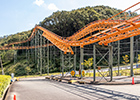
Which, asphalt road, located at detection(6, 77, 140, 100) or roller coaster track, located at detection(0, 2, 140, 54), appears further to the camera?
roller coaster track, located at detection(0, 2, 140, 54)

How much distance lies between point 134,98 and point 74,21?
6324cm

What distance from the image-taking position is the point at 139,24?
512 inches

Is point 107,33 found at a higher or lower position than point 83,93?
higher

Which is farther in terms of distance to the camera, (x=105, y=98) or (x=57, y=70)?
(x=57, y=70)

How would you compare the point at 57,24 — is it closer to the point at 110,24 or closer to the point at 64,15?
the point at 64,15

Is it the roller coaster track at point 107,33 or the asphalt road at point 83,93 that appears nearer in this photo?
the asphalt road at point 83,93

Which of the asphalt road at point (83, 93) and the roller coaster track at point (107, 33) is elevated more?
the roller coaster track at point (107, 33)

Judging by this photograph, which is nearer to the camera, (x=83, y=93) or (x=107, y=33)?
(x=83, y=93)

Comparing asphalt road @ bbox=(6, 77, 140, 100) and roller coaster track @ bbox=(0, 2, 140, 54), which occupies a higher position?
roller coaster track @ bbox=(0, 2, 140, 54)

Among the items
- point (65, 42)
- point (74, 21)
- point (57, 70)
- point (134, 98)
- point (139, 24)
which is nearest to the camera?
point (134, 98)

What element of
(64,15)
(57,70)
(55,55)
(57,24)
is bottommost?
(57,70)

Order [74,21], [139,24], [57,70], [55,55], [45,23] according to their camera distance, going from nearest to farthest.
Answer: [139,24], [57,70], [55,55], [74,21], [45,23]

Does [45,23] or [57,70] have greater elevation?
[45,23]

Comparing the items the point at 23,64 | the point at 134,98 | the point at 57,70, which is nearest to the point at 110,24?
the point at 134,98
